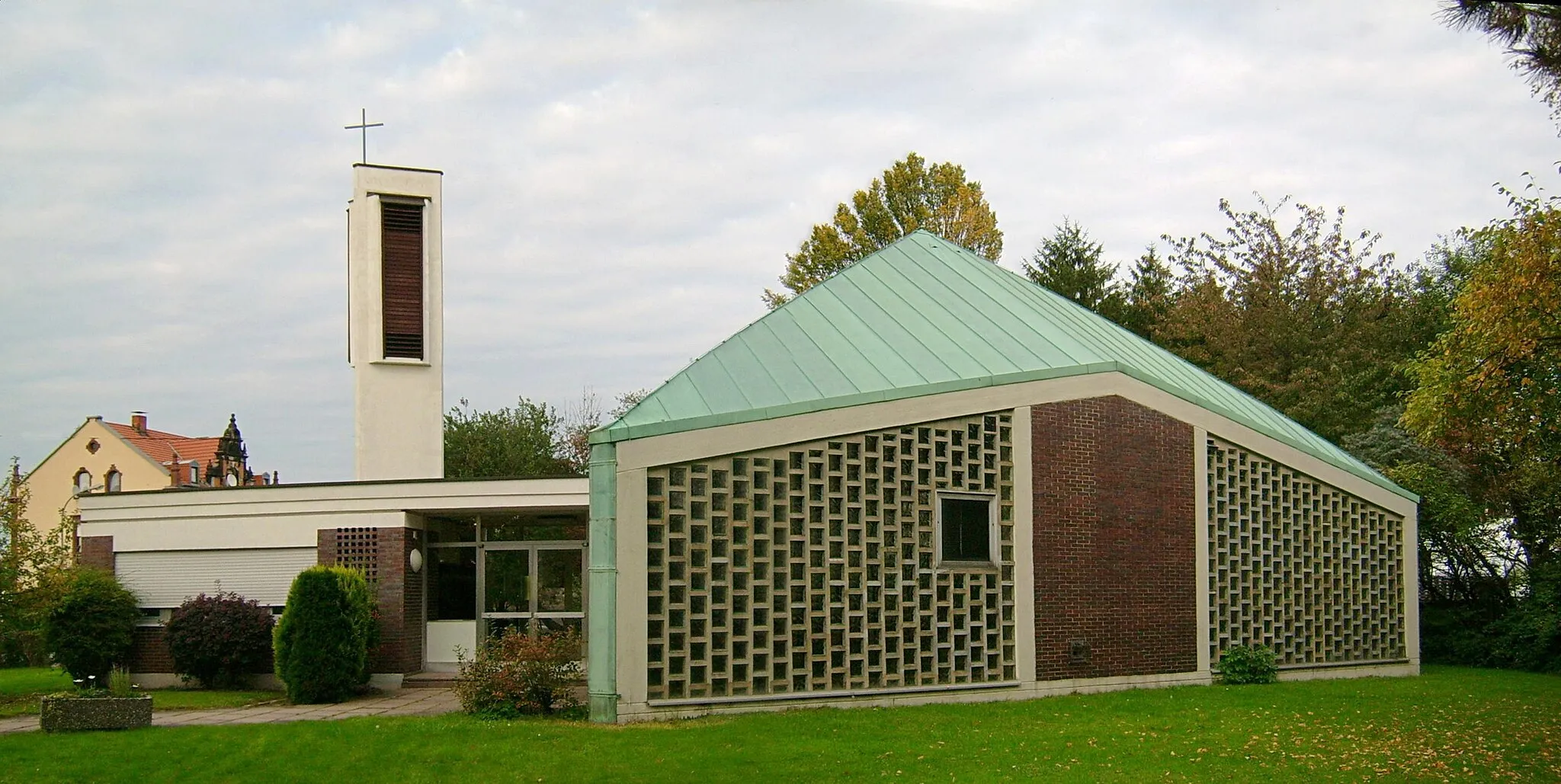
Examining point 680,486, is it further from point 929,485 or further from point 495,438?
point 495,438

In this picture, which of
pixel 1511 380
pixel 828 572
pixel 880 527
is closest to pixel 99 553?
pixel 828 572

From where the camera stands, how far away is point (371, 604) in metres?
18.1

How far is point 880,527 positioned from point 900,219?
27.4 m

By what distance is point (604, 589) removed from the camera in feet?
45.3

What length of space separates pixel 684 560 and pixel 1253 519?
9.15 meters

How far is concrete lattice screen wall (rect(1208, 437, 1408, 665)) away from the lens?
18531mm

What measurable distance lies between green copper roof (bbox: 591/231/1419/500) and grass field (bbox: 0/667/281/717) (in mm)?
6608

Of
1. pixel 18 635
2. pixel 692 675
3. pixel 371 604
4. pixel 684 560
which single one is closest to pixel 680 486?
pixel 684 560

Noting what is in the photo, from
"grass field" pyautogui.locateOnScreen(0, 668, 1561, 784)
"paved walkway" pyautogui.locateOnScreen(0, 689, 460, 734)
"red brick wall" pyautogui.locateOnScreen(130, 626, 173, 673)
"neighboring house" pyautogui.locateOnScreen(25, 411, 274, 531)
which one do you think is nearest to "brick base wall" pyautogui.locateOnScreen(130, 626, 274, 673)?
"red brick wall" pyautogui.locateOnScreen(130, 626, 173, 673)

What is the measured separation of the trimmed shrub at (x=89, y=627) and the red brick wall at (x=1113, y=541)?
12.6 meters

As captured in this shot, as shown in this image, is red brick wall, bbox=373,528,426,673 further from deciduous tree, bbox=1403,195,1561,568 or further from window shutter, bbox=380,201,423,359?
deciduous tree, bbox=1403,195,1561,568

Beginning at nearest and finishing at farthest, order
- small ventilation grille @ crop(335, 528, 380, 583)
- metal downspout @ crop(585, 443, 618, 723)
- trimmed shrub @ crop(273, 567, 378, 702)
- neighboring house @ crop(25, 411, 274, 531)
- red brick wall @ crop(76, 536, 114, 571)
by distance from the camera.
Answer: metal downspout @ crop(585, 443, 618, 723)
trimmed shrub @ crop(273, 567, 378, 702)
small ventilation grille @ crop(335, 528, 380, 583)
red brick wall @ crop(76, 536, 114, 571)
neighboring house @ crop(25, 411, 274, 531)

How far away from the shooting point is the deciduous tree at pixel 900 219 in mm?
40719

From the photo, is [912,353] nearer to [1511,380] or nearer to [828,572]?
[828,572]
